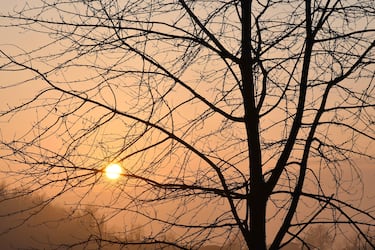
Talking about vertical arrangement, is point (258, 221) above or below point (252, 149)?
below

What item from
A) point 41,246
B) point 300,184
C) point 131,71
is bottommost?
point 41,246

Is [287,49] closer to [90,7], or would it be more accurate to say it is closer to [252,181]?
[252,181]

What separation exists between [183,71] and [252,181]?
1.02 metres

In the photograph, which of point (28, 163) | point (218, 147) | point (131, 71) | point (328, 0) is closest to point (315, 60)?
point (328, 0)

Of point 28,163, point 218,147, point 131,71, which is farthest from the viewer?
point 218,147

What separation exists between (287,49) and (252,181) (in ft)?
3.61

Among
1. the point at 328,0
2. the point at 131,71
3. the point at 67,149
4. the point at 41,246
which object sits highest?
the point at 328,0

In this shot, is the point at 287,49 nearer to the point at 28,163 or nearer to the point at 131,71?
the point at 131,71

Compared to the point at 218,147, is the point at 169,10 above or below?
above

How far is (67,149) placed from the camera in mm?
3430

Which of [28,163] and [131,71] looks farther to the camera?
[131,71]

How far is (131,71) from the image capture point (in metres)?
3.58

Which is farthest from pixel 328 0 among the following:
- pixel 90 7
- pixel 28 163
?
pixel 28 163

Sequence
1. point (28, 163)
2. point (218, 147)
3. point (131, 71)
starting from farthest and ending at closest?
point (218, 147) → point (131, 71) → point (28, 163)
